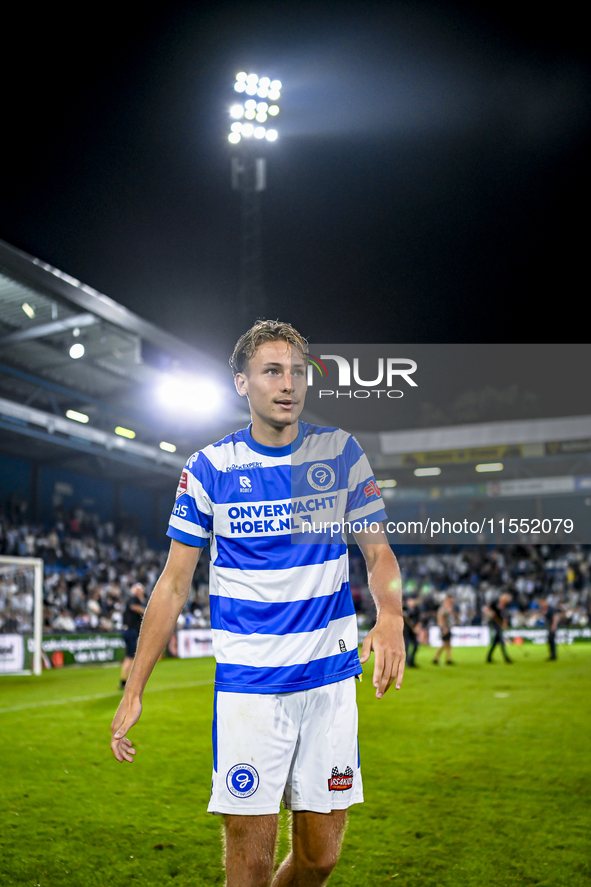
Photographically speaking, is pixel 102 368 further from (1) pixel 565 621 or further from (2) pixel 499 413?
(2) pixel 499 413

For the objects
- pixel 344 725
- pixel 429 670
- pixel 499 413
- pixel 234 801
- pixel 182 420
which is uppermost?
pixel 499 413

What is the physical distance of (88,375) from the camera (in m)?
23.2

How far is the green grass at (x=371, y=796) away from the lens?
4469 mm

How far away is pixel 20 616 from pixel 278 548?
51.2 feet

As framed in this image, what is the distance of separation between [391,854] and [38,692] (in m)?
10.4

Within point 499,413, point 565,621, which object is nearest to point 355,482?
point 565,621

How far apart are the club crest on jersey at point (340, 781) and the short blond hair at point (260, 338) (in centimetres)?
179

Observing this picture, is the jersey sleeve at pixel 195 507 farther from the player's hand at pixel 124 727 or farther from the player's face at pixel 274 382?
the player's hand at pixel 124 727

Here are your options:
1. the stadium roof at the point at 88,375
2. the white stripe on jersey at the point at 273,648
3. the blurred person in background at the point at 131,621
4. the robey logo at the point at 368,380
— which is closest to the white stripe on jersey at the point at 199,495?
the white stripe on jersey at the point at 273,648

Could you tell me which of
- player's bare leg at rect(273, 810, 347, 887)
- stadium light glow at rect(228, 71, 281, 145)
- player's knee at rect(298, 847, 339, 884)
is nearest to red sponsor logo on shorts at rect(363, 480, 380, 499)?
player's bare leg at rect(273, 810, 347, 887)

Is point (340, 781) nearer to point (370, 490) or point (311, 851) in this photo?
point (311, 851)

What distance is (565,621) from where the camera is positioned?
28.1m

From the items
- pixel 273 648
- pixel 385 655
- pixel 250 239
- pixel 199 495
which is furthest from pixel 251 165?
pixel 385 655

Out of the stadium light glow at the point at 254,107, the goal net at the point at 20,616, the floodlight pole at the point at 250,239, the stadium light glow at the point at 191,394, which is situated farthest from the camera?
the stadium light glow at the point at 254,107
